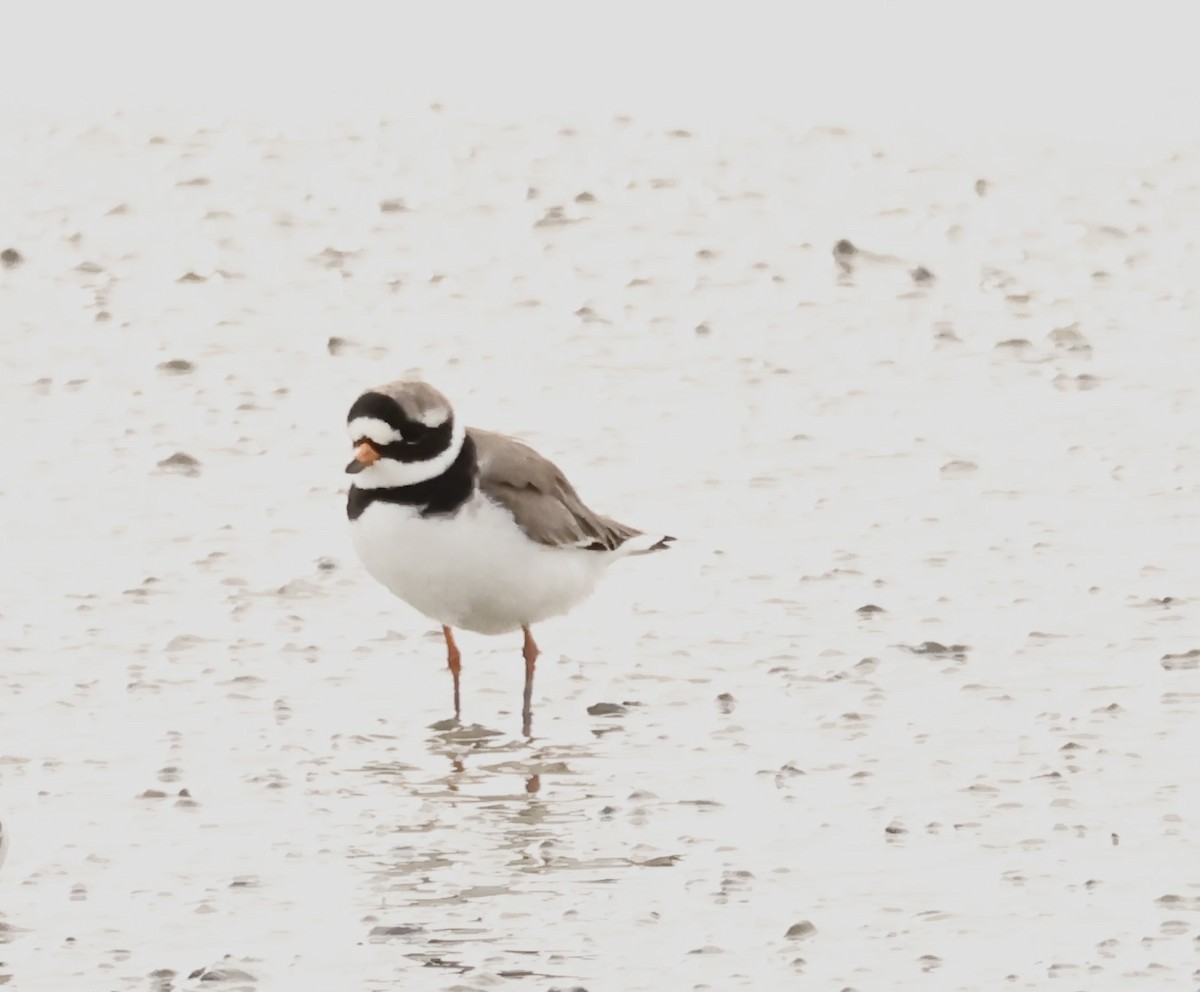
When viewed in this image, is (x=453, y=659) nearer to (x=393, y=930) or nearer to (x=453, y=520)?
(x=453, y=520)

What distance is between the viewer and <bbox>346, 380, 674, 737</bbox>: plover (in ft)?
31.4

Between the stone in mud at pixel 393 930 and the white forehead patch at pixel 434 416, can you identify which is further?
the white forehead patch at pixel 434 416

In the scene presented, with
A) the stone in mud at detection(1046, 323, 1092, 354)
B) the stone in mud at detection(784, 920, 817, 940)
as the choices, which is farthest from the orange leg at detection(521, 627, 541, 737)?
the stone in mud at detection(1046, 323, 1092, 354)

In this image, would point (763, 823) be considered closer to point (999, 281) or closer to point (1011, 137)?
point (999, 281)

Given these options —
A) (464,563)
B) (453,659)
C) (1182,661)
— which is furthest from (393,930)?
(1182,661)

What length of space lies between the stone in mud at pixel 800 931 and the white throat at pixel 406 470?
2.66 meters

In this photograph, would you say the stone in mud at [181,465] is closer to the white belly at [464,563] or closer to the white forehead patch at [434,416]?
the white belly at [464,563]

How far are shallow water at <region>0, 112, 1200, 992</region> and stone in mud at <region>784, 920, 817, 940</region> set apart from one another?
0.02 metres

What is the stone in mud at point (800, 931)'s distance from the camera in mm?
7535

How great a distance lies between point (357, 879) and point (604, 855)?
790 mm

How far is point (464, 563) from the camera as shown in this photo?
966cm

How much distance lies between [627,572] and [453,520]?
Answer: 2.24m

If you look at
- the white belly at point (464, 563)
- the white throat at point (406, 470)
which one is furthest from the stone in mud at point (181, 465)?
the white throat at point (406, 470)

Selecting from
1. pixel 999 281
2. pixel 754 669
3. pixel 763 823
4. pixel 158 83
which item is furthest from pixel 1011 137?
pixel 763 823
